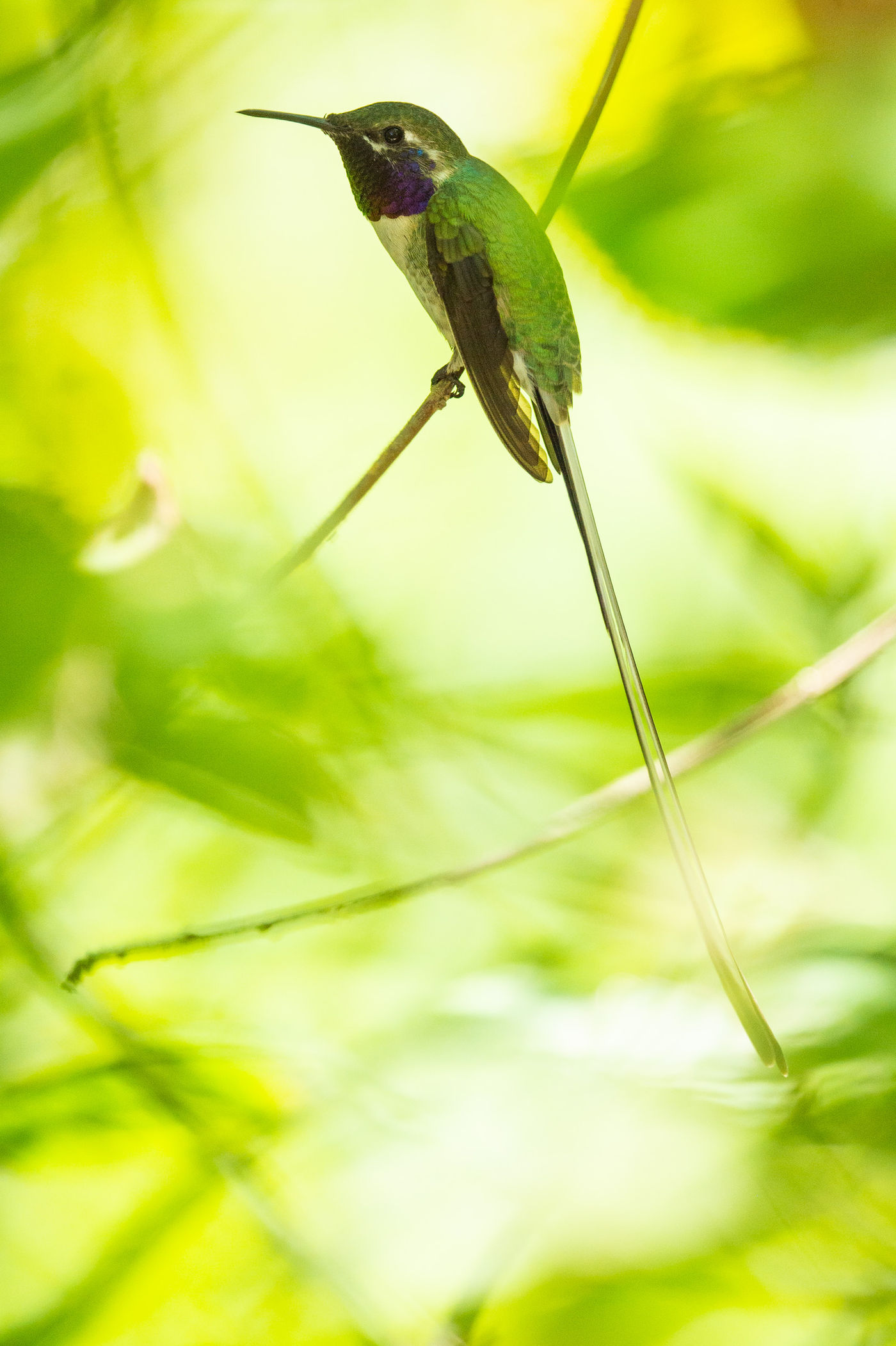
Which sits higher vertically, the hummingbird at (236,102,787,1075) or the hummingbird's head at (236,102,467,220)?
the hummingbird's head at (236,102,467,220)

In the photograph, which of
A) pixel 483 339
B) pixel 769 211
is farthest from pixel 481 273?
pixel 769 211

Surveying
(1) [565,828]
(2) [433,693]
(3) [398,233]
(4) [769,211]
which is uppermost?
(3) [398,233]

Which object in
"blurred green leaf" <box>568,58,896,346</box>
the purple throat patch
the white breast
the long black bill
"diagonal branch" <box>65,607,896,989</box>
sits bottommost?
"diagonal branch" <box>65,607,896,989</box>

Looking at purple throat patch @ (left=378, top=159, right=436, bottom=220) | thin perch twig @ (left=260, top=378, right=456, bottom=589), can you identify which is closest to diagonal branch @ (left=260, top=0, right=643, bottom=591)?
thin perch twig @ (left=260, top=378, right=456, bottom=589)

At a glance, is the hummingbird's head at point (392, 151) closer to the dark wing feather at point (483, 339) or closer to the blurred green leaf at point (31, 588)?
the dark wing feather at point (483, 339)

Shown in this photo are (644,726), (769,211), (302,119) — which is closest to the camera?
(302,119)

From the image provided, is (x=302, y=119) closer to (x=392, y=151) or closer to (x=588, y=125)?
(x=392, y=151)

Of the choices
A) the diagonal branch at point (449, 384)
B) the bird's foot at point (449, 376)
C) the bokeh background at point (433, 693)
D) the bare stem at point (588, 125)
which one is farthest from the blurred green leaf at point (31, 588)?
the bare stem at point (588, 125)

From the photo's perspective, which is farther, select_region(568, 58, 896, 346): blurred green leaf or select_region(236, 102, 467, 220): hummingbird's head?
select_region(568, 58, 896, 346): blurred green leaf

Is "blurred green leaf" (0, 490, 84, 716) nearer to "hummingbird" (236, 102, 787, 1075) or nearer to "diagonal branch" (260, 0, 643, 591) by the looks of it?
"diagonal branch" (260, 0, 643, 591)
